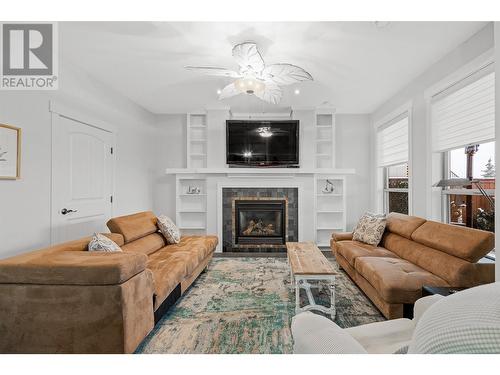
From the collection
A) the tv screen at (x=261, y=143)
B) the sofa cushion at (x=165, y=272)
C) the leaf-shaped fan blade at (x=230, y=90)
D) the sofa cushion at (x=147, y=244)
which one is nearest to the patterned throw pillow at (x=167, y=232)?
the sofa cushion at (x=147, y=244)

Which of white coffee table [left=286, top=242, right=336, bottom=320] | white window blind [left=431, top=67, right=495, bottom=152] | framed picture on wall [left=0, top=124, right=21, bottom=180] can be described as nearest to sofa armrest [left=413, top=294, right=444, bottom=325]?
white coffee table [left=286, top=242, right=336, bottom=320]

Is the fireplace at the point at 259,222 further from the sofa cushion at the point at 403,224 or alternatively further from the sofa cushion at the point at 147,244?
the sofa cushion at the point at 403,224

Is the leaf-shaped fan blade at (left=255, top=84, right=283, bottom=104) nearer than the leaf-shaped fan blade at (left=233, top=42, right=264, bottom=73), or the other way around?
the leaf-shaped fan blade at (left=233, top=42, right=264, bottom=73)

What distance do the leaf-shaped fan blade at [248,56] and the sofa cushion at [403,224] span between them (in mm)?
2432

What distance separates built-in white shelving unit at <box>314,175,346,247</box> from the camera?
16.2 feet

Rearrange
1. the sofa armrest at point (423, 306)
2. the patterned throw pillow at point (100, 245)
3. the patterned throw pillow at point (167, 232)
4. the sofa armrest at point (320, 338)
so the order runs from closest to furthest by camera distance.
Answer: the sofa armrest at point (320, 338) < the sofa armrest at point (423, 306) < the patterned throw pillow at point (100, 245) < the patterned throw pillow at point (167, 232)

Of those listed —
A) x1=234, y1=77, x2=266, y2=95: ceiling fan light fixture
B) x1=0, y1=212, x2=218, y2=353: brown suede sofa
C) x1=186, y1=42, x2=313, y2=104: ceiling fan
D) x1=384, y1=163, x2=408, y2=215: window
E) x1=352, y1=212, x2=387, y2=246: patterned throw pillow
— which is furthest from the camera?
x1=384, y1=163, x2=408, y2=215: window

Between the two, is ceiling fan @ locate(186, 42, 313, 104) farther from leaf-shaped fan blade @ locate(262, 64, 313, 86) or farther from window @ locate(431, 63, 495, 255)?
window @ locate(431, 63, 495, 255)

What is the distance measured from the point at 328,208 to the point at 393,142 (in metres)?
1.62

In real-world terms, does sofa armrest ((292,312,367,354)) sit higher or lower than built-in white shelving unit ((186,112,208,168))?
lower

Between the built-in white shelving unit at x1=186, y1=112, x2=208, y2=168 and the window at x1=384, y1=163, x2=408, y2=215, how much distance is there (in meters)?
3.46

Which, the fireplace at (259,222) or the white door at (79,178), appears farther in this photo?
the fireplace at (259,222)

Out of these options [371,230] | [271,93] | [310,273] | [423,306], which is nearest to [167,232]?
[310,273]

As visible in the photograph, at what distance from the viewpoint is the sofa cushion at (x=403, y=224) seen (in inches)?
117
